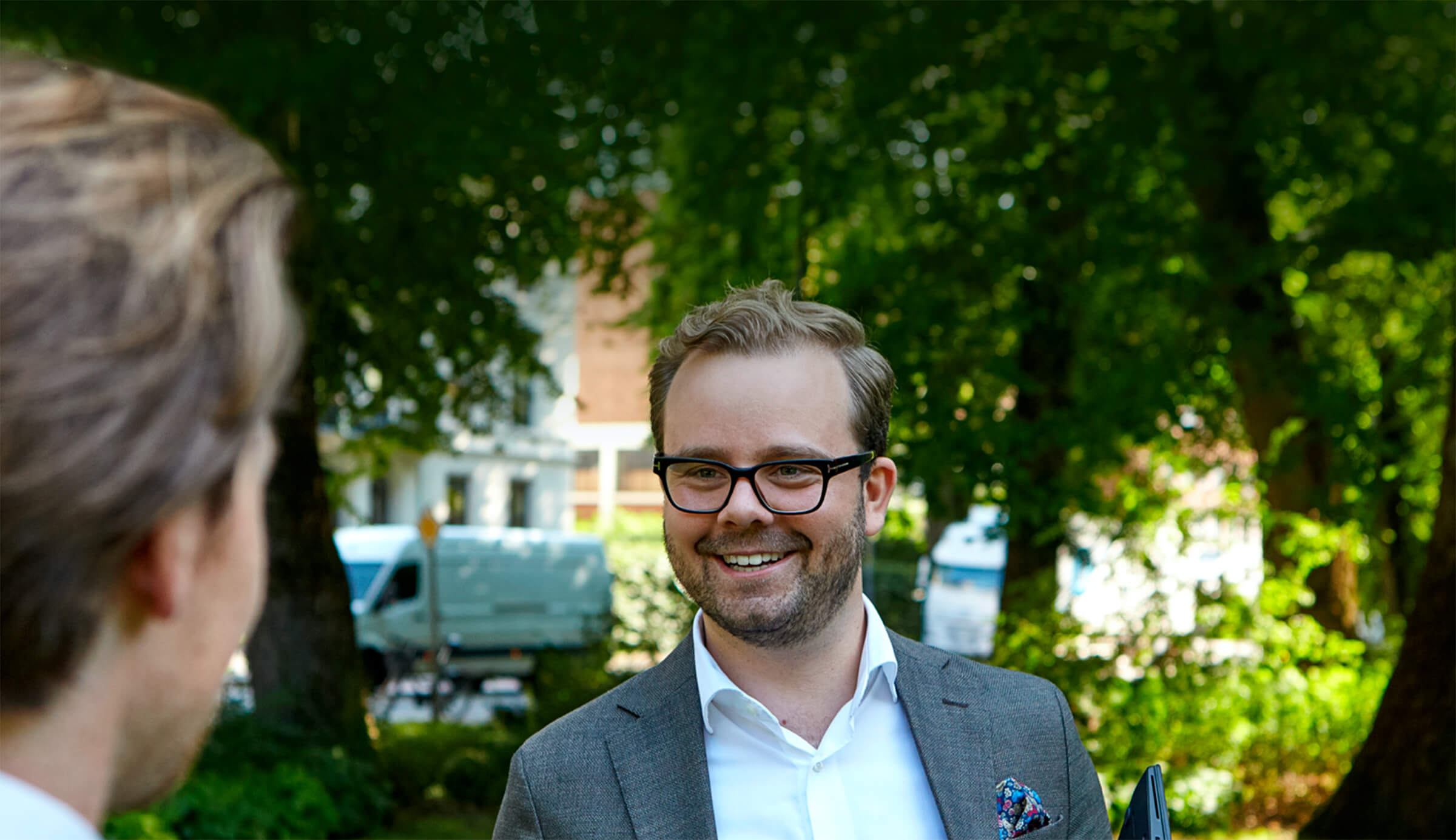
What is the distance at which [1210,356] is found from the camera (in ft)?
30.3

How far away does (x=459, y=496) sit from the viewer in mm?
34156

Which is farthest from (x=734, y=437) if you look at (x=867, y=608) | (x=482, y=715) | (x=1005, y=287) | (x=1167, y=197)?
(x=482, y=715)

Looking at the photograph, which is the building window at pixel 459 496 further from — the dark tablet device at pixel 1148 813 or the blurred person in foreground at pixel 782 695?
the dark tablet device at pixel 1148 813

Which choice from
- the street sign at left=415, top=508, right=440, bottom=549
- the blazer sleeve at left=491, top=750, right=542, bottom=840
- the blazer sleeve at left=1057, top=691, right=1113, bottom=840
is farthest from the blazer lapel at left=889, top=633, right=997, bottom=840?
the street sign at left=415, top=508, right=440, bottom=549

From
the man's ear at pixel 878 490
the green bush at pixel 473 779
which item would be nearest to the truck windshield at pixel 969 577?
the green bush at pixel 473 779

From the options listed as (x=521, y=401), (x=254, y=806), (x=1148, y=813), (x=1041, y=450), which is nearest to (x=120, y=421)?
(x=1148, y=813)

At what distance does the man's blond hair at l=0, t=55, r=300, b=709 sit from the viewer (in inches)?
27.3

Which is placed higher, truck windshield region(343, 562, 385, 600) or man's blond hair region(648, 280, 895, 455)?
man's blond hair region(648, 280, 895, 455)

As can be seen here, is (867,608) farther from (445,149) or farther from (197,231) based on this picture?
(445,149)

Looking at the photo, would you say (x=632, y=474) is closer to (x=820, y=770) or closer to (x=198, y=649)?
(x=820, y=770)

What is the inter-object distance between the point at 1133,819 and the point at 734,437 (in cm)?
92

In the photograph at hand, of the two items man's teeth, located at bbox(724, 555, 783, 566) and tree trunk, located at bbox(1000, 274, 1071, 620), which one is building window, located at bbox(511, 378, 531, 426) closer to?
tree trunk, located at bbox(1000, 274, 1071, 620)

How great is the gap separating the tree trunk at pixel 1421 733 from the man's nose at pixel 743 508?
5.38 metres

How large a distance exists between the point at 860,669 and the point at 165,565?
182 centimetres
